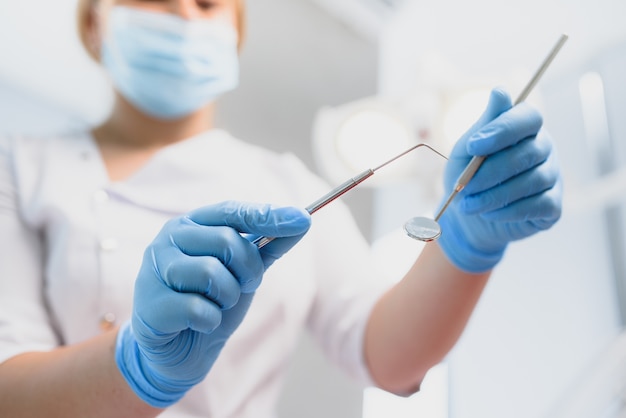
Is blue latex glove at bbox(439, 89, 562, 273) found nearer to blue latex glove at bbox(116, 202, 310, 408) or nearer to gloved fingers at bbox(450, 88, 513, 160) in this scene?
gloved fingers at bbox(450, 88, 513, 160)

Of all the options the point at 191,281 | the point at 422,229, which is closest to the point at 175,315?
the point at 191,281

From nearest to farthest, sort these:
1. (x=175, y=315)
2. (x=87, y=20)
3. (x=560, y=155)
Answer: (x=175, y=315) < (x=87, y=20) < (x=560, y=155)

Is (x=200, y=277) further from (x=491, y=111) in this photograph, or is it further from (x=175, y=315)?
(x=491, y=111)

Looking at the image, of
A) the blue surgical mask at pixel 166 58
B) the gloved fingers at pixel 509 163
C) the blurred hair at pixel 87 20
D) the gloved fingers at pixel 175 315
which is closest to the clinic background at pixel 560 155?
the blurred hair at pixel 87 20

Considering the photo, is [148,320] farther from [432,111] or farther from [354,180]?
[432,111]

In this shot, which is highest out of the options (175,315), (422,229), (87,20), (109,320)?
(422,229)

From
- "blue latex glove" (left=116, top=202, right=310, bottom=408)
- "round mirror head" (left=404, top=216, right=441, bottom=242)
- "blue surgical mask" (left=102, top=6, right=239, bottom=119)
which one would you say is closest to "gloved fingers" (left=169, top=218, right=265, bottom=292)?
"blue latex glove" (left=116, top=202, right=310, bottom=408)

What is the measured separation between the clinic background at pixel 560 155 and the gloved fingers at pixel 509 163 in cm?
35

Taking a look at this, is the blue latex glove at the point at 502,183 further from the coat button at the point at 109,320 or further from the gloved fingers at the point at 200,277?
the coat button at the point at 109,320

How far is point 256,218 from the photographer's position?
0.57 m

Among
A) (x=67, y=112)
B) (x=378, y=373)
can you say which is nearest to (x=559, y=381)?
(x=378, y=373)

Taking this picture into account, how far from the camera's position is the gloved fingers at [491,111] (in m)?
0.66

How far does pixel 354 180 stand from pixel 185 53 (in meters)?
0.46

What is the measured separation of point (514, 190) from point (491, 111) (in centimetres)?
9
